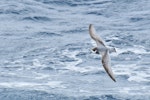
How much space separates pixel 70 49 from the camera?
114 ft

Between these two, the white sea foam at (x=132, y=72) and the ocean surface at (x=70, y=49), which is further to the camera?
the white sea foam at (x=132, y=72)

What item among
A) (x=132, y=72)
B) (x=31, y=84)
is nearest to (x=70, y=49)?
(x=132, y=72)

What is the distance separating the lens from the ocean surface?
95.9ft

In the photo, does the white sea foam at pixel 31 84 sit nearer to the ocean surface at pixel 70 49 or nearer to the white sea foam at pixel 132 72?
the ocean surface at pixel 70 49

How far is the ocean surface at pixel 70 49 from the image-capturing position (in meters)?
29.2

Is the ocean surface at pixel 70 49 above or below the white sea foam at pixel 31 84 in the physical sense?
below

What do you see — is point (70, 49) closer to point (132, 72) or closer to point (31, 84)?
point (132, 72)

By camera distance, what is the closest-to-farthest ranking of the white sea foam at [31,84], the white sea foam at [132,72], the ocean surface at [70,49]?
the ocean surface at [70,49]
the white sea foam at [31,84]
the white sea foam at [132,72]

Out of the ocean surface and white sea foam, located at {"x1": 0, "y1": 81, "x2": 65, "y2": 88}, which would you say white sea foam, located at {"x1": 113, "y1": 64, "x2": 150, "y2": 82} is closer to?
the ocean surface

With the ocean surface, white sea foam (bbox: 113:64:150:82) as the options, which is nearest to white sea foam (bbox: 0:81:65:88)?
the ocean surface

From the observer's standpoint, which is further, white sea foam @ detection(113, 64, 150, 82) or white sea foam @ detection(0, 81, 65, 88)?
white sea foam @ detection(113, 64, 150, 82)

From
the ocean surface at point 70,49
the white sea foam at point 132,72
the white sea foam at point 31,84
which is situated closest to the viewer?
the ocean surface at point 70,49

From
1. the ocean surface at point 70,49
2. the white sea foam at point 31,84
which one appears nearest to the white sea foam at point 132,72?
the ocean surface at point 70,49

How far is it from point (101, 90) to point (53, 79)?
94.4 inches
